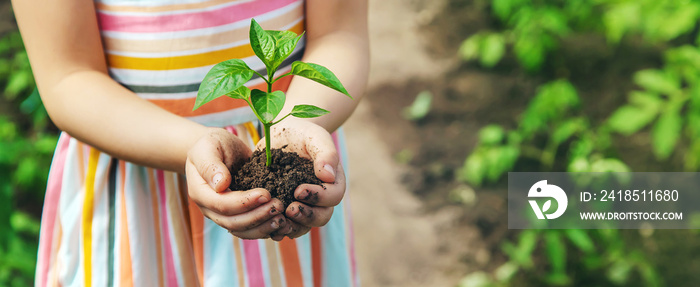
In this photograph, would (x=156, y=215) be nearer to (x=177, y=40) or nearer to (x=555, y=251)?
(x=177, y=40)

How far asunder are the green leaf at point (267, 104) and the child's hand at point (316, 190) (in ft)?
0.27

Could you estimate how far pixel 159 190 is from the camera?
0.93m

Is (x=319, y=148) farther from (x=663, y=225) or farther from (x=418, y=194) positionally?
(x=663, y=225)

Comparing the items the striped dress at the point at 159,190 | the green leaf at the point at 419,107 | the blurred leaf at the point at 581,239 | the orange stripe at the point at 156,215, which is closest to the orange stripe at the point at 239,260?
the striped dress at the point at 159,190

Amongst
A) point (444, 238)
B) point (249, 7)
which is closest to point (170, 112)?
point (249, 7)

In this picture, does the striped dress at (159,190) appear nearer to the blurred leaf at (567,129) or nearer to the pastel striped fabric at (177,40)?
the pastel striped fabric at (177,40)

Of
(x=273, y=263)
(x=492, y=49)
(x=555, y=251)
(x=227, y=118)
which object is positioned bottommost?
(x=273, y=263)

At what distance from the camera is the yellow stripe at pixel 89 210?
897 mm

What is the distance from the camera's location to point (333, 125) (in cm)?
90

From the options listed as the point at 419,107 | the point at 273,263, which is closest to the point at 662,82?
the point at 419,107

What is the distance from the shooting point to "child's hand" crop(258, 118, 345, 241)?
2.33ft

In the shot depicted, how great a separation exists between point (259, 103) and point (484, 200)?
1447 mm

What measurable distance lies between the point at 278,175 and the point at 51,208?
426mm

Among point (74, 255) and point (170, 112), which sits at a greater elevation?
point (170, 112)
